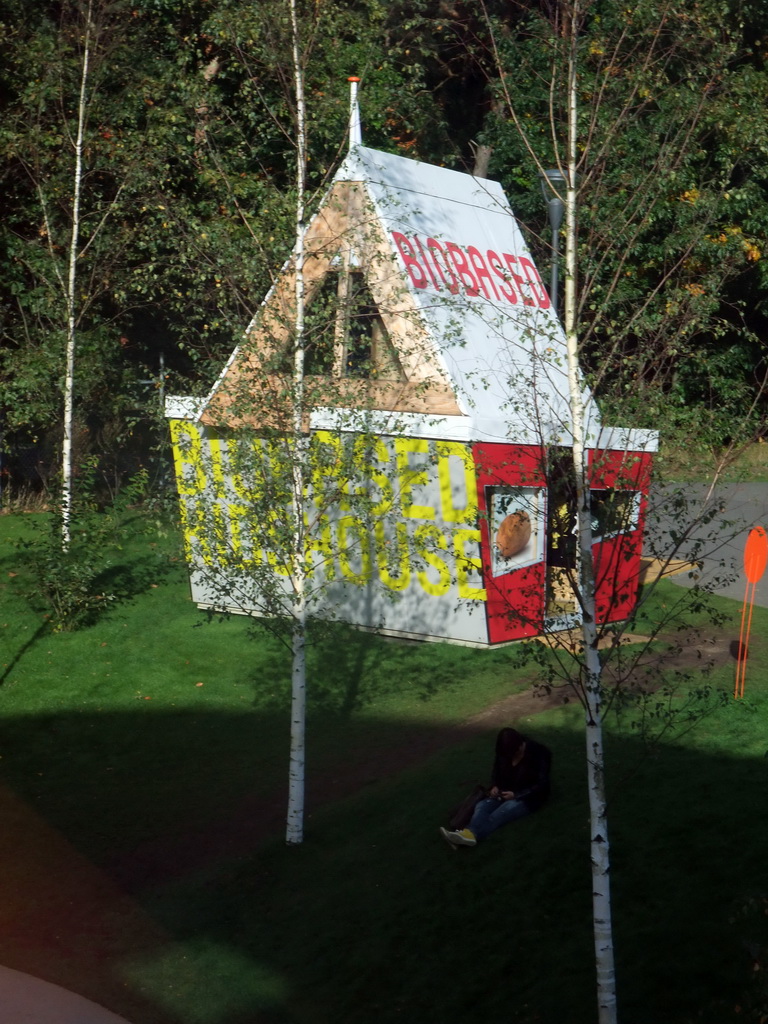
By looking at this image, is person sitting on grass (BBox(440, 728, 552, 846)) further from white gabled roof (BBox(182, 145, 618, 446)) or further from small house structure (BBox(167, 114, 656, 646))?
white gabled roof (BBox(182, 145, 618, 446))

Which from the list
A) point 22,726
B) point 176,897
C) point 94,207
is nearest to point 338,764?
point 176,897

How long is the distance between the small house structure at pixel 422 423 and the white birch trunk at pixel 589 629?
0.46 ft

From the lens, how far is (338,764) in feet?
40.0

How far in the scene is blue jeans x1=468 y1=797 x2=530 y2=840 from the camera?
29.9ft

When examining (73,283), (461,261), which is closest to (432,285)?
(461,261)

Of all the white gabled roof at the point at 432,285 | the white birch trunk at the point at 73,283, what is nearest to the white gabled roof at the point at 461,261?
the white gabled roof at the point at 432,285

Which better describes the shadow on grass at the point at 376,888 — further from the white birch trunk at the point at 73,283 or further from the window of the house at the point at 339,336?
the white birch trunk at the point at 73,283

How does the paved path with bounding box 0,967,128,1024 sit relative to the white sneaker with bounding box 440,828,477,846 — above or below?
below

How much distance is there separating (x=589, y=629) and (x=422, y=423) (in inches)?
255

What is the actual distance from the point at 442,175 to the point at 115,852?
9850 millimetres

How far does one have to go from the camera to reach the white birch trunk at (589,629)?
21.5 feet

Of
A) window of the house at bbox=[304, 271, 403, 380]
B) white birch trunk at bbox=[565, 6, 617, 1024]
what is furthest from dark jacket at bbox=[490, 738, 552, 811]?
window of the house at bbox=[304, 271, 403, 380]

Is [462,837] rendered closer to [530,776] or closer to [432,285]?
[530,776]

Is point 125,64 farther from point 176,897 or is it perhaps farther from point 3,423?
point 176,897
